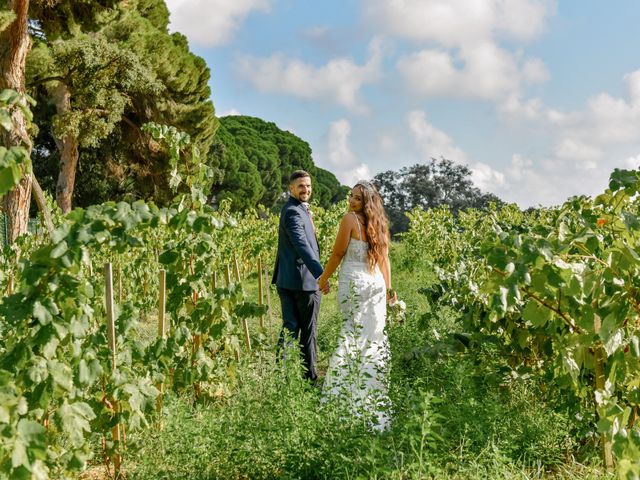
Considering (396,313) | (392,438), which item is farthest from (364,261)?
(392,438)

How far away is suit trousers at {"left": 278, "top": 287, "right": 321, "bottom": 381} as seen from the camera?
503 cm

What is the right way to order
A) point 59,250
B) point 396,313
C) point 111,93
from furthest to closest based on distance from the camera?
point 111,93
point 396,313
point 59,250

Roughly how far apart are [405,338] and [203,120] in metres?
19.0

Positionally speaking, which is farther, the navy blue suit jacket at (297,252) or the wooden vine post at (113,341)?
the navy blue suit jacket at (297,252)

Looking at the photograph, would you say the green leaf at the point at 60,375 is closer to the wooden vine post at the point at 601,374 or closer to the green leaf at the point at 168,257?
the green leaf at the point at 168,257

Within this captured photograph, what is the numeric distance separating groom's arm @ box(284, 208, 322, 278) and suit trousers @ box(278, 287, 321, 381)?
276 mm

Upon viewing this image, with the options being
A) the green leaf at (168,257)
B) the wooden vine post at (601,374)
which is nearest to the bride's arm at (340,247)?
the green leaf at (168,257)

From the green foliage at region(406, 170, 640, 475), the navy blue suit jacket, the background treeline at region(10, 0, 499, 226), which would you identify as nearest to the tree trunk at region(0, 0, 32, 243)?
the background treeline at region(10, 0, 499, 226)

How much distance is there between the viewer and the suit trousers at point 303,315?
5.03 meters

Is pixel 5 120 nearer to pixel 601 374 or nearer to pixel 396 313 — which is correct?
pixel 601 374

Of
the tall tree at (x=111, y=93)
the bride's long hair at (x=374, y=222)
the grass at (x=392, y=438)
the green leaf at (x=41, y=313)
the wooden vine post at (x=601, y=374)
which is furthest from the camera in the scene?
the tall tree at (x=111, y=93)

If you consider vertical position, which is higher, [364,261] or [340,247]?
[340,247]

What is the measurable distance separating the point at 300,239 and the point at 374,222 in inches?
24.1

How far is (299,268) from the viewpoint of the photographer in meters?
4.98
